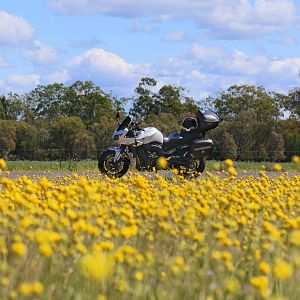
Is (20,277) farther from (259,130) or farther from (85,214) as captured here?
(259,130)

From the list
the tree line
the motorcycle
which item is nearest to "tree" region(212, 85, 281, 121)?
the tree line

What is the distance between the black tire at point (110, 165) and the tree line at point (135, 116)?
547 inches

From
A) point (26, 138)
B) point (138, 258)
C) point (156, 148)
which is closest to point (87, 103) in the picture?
point (26, 138)

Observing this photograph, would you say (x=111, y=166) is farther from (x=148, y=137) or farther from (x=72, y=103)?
(x=72, y=103)

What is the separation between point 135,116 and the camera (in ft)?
158

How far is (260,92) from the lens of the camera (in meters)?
56.2

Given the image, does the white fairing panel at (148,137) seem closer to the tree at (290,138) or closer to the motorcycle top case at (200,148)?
the motorcycle top case at (200,148)

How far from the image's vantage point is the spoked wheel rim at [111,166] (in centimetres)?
1438

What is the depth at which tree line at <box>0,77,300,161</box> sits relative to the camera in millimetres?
37188

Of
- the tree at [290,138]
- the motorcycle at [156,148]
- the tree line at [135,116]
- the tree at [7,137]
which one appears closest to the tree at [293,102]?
the tree line at [135,116]

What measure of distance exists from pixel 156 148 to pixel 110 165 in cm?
121

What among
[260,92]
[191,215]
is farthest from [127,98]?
[191,215]

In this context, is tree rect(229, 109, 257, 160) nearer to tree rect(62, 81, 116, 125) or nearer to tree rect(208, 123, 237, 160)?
tree rect(208, 123, 237, 160)

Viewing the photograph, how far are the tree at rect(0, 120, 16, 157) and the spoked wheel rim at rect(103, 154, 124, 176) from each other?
962 inches
